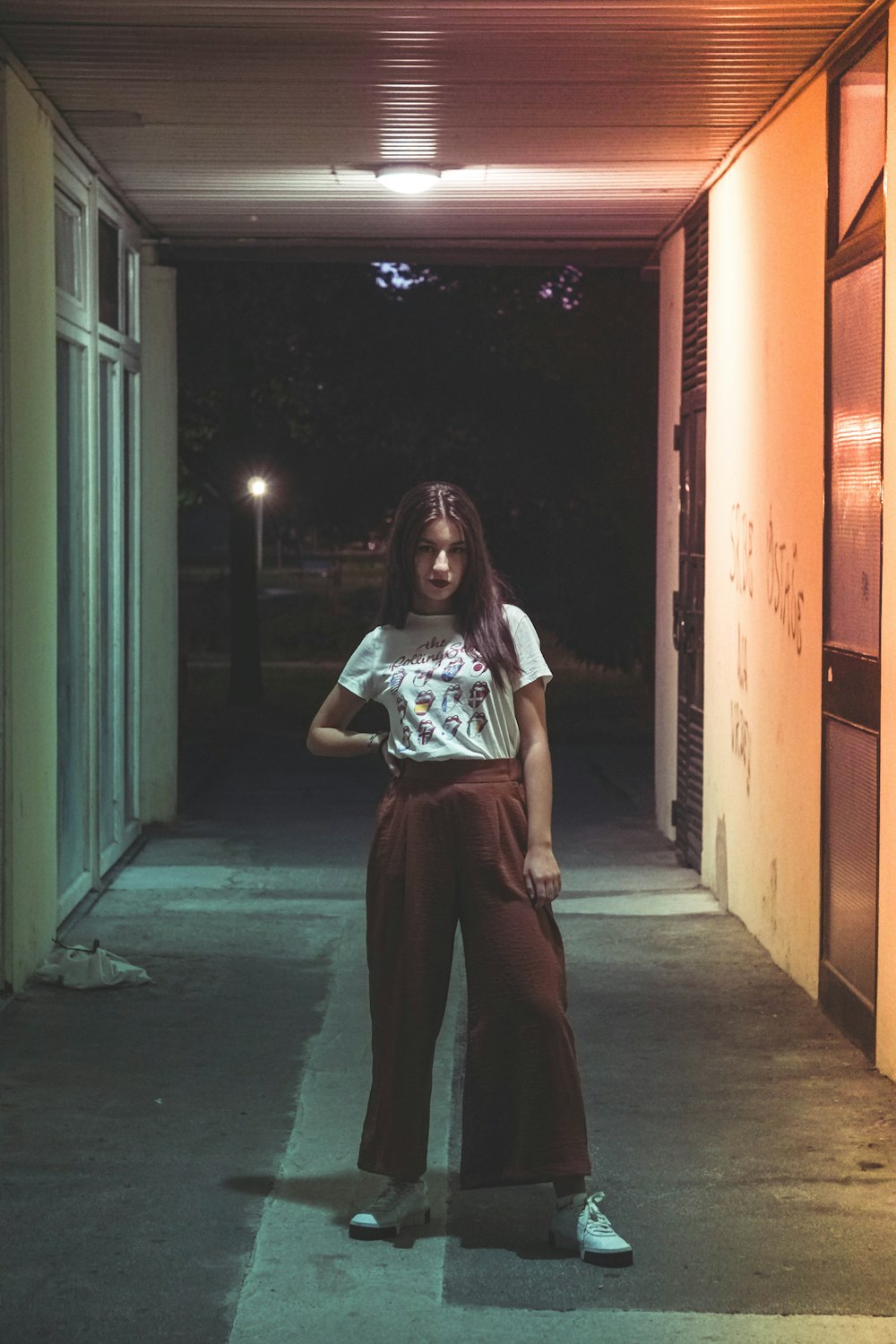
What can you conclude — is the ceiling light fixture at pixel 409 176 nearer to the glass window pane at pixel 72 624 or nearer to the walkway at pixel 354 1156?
the glass window pane at pixel 72 624

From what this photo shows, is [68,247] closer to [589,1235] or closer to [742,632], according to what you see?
[742,632]

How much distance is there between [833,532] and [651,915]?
266 cm

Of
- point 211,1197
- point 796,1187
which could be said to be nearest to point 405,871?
point 211,1197

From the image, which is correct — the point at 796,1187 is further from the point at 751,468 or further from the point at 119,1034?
the point at 751,468

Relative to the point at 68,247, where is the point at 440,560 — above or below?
below

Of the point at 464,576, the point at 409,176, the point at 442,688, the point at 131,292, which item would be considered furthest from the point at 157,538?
the point at 442,688

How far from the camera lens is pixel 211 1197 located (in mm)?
5215

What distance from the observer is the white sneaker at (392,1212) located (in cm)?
489

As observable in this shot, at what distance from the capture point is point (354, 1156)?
221 inches

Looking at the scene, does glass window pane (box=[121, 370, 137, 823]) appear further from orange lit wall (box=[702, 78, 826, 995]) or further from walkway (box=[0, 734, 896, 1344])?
orange lit wall (box=[702, 78, 826, 995])

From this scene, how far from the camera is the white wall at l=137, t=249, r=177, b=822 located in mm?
12070

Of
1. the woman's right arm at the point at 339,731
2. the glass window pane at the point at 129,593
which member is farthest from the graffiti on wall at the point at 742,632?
the woman's right arm at the point at 339,731

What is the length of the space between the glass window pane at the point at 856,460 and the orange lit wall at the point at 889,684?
153 mm

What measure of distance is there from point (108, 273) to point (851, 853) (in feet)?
18.9
